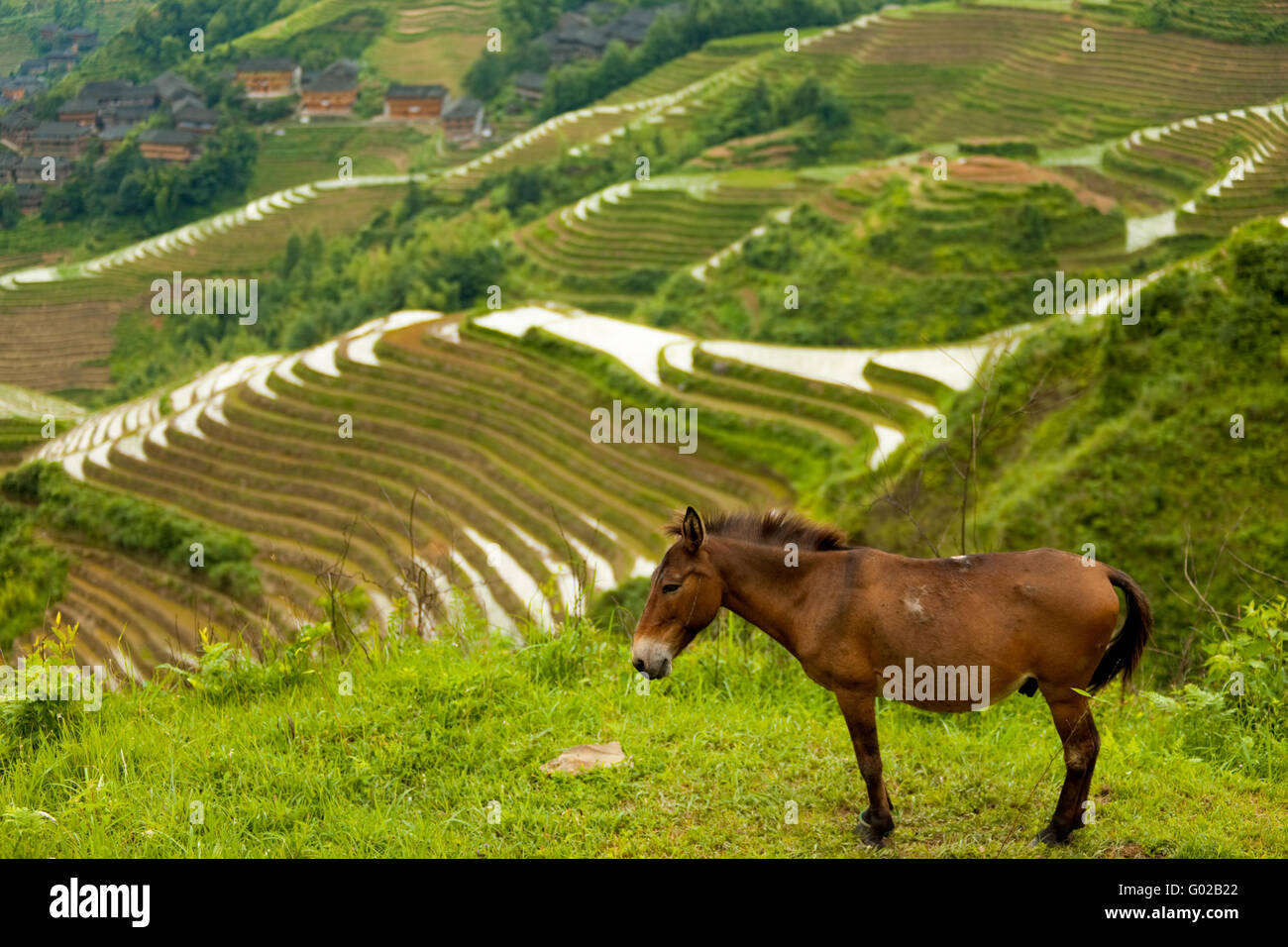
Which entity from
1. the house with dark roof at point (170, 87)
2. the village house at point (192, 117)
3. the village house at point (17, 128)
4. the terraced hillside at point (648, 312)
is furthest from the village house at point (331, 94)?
the village house at point (17, 128)

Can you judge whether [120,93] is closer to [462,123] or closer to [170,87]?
[170,87]

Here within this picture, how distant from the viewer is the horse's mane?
11.1 ft

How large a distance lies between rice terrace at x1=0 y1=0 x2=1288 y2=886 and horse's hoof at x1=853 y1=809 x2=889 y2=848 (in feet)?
0.07

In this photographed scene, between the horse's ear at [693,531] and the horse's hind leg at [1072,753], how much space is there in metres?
1.06

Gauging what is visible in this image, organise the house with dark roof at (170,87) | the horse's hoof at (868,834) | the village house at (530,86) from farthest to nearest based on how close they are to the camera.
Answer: the village house at (530,86) → the house with dark roof at (170,87) → the horse's hoof at (868,834)

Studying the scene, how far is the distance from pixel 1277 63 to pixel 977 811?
116 ft

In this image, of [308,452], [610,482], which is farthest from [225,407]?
[610,482]

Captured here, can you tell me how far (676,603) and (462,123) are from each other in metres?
66.1

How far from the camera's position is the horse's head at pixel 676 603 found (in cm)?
322

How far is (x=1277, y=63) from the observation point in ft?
104

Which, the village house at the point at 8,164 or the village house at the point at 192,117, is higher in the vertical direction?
the village house at the point at 192,117

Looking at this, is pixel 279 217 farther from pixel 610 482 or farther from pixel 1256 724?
pixel 1256 724

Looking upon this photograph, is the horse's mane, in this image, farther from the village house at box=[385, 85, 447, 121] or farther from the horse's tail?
the village house at box=[385, 85, 447, 121]

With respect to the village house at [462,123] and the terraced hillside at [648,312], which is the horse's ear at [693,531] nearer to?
the terraced hillside at [648,312]
